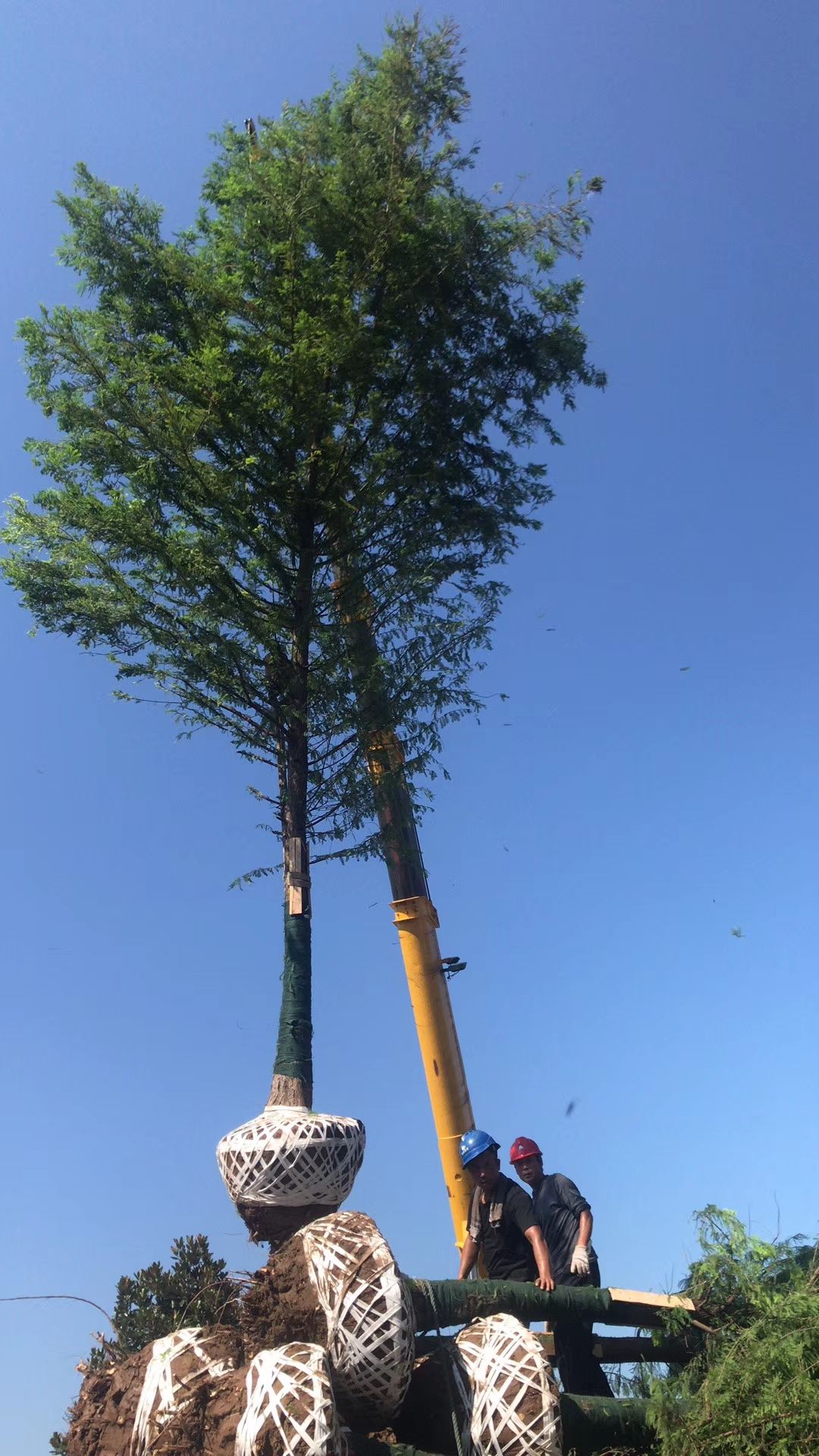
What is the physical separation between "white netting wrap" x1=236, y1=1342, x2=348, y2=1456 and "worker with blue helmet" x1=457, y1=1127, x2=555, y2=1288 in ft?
7.26

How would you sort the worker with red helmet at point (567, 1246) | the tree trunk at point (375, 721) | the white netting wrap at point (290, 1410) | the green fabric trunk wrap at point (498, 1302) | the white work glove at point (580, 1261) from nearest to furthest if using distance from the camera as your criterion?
the white netting wrap at point (290, 1410)
the green fabric trunk wrap at point (498, 1302)
the worker with red helmet at point (567, 1246)
the white work glove at point (580, 1261)
the tree trunk at point (375, 721)

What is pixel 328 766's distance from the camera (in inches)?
324

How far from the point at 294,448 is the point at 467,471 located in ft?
5.11

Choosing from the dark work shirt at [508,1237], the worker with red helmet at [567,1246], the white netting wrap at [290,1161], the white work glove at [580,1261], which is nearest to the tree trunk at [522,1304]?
the worker with red helmet at [567,1246]

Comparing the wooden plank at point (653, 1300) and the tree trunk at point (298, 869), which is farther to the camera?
the tree trunk at point (298, 869)

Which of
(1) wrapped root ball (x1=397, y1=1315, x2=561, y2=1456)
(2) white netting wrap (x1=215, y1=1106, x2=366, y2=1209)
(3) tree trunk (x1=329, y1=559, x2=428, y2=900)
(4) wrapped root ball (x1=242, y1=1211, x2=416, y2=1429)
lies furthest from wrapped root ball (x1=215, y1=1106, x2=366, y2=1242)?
(3) tree trunk (x1=329, y1=559, x2=428, y2=900)

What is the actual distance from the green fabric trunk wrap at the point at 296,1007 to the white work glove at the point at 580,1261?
1.94m

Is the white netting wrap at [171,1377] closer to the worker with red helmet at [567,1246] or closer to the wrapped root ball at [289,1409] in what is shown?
the wrapped root ball at [289,1409]

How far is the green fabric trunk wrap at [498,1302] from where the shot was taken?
202 inches

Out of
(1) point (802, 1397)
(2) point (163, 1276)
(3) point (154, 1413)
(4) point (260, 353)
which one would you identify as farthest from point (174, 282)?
(1) point (802, 1397)

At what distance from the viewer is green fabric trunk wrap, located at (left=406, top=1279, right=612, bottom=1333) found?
202 inches

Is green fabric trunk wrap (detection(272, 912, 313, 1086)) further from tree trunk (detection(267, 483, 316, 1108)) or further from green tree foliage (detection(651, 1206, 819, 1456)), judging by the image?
green tree foliage (detection(651, 1206, 819, 1456))

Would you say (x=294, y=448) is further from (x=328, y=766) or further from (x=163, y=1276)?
(x=163, y=1276)

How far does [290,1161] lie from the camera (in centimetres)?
605
